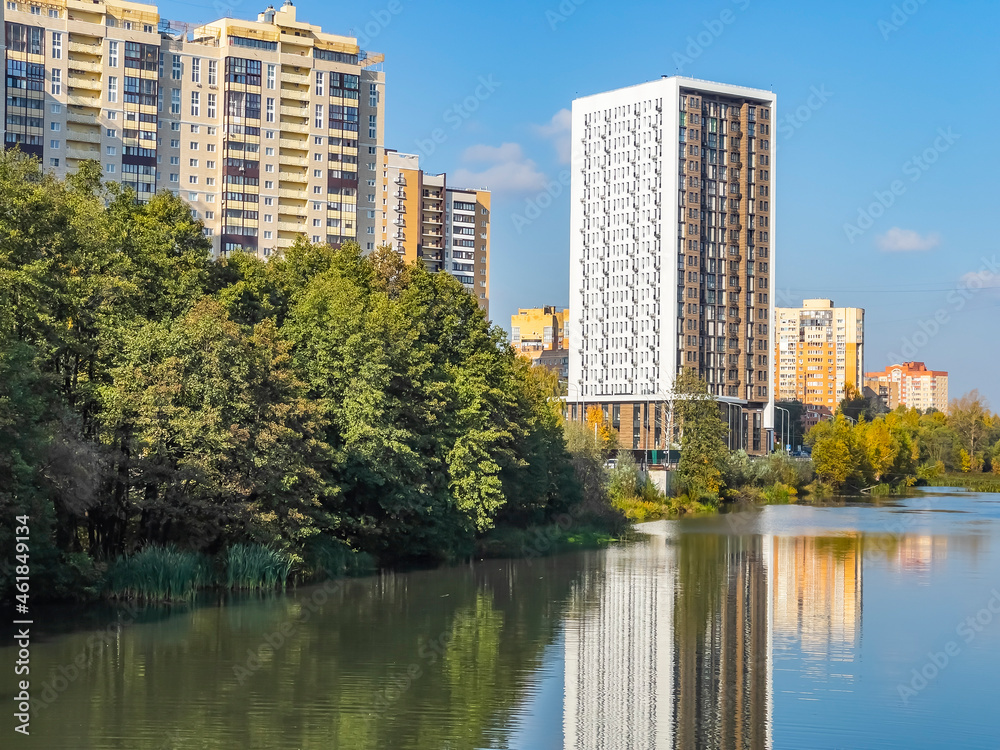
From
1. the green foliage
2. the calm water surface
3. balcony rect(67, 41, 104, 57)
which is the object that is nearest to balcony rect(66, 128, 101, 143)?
balcony rect(67, 41, 104, 57)

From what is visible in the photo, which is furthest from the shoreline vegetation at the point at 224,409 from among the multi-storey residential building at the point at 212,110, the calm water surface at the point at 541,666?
the multi-storey residential building at the point at 212,110

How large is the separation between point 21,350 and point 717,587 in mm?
31659

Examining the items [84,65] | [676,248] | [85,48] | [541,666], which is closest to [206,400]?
[541,666]

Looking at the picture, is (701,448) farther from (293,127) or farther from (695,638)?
(695,638)

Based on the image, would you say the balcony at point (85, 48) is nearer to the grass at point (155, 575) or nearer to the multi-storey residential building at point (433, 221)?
the multi-storey residential building at point (433, 221)

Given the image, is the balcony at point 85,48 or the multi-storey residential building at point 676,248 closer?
the balcony at point 85,48

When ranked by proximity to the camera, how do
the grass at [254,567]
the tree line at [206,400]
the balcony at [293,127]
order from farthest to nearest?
the balcony at [293,127] < the grass at [254,567] < the tree line at [206,400]

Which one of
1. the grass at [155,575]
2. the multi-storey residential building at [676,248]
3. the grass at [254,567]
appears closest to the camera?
the grass at [155,575]

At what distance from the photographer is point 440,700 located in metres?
28.9

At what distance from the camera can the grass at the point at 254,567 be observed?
1743 inches

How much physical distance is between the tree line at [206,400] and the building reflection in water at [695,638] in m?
10.4

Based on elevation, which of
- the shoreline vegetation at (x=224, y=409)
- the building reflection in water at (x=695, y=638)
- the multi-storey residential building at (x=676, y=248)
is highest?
the multi-storey residential building at (x=676, y=248)

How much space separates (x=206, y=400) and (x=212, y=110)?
88607 mm

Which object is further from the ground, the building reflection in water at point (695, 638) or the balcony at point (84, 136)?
the balcony at point (84, 136)
